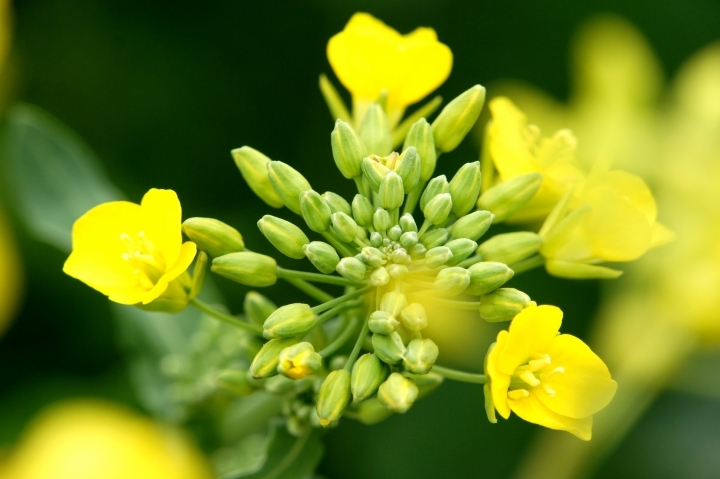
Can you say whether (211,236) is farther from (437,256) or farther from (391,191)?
(437,256)

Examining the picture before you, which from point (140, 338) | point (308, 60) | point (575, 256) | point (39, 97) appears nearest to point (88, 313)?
point (140, 338)

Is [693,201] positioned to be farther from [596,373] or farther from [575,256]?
[596,373]

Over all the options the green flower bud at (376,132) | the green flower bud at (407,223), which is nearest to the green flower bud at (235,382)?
the green flower bud at (407,223)

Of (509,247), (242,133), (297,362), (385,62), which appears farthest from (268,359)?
(242,133)

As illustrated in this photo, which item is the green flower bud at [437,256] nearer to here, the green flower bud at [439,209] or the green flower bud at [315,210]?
the green flower bud at [439,209]

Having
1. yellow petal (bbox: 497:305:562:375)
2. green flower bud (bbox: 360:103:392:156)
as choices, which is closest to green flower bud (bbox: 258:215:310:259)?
green flower bud (bbox: 360:103:392:156)

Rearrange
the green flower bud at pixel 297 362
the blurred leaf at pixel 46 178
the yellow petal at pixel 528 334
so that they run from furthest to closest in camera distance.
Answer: the blurred leaf at pixel 46 178
the green flower bud at pixel 297 362
the yellow petal at pixel 528 334
